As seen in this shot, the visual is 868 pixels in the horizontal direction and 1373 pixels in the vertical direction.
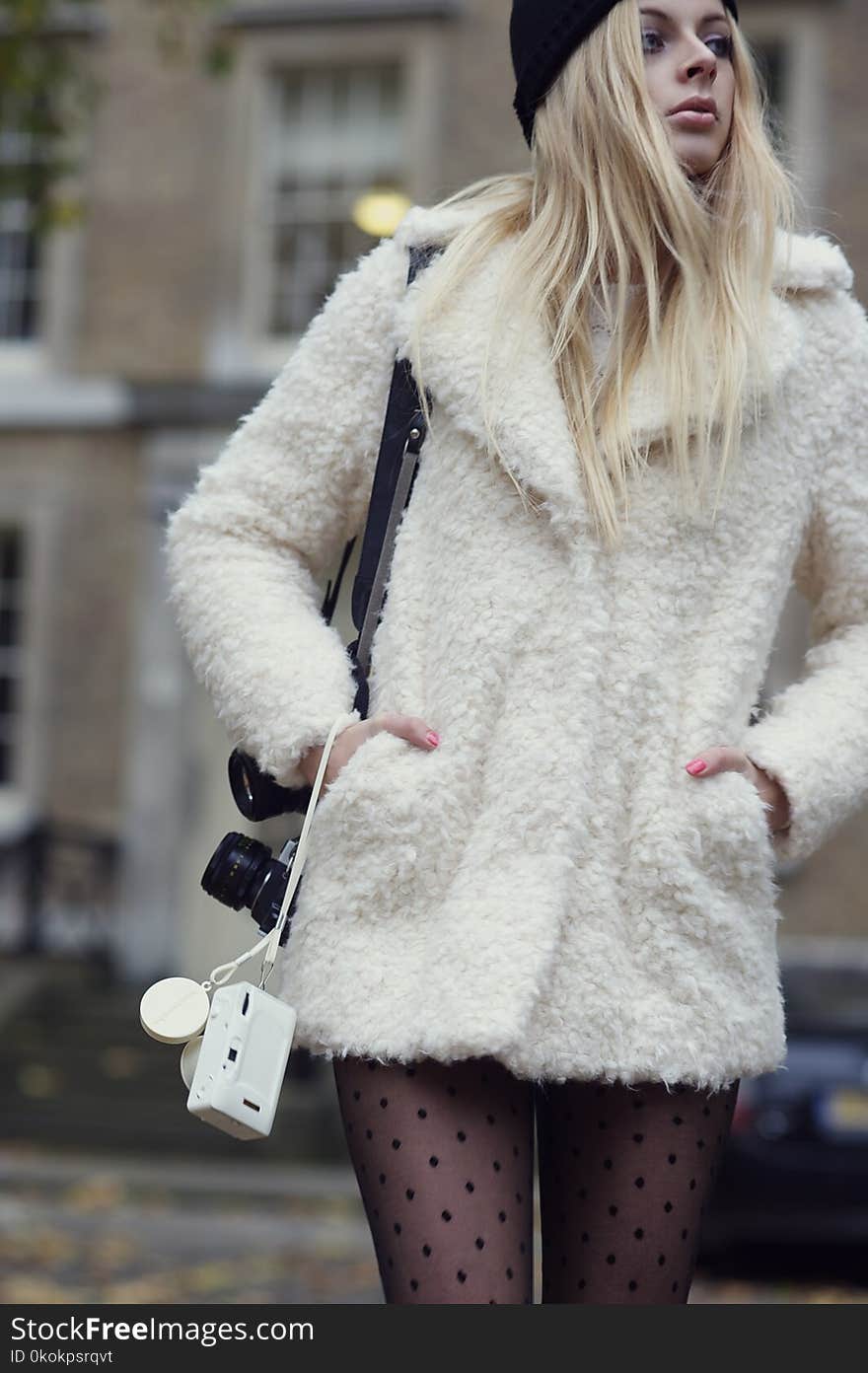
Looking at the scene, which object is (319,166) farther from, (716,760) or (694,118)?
(716,760)

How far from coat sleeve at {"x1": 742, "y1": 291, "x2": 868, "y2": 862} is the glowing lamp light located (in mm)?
10758

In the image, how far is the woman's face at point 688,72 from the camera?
2078 millimetres

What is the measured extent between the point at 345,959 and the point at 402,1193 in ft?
0.82

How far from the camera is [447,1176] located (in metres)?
1.87

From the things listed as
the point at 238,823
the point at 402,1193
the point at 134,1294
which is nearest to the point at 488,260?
the point at 402,1193

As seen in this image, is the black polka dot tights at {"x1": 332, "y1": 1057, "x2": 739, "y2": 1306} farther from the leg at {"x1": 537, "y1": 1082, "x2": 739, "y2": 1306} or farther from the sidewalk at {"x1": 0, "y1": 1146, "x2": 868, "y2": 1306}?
the sidewalk at {"x1": 0, "y1": 1146, "x2": 868, "y2": 1306}

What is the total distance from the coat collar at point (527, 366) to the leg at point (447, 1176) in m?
0.62

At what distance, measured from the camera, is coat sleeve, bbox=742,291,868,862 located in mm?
2037

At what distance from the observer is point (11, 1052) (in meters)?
12.0

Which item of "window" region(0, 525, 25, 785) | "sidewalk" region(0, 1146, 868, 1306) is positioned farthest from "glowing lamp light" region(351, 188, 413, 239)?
"sidewalk" region(0, 1146, 868, 1306)

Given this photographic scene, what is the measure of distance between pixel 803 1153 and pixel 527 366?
18.7 feet

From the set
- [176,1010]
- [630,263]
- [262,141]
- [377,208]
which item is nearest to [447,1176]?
[176,1010]

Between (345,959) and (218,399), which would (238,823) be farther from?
(345,959)

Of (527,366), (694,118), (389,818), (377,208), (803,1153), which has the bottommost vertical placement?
(803,1153)
